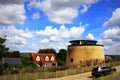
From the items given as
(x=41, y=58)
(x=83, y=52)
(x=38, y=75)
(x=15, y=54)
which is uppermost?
(x=15, y=54)

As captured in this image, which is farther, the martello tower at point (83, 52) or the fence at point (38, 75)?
the martello tower at point (83, 52)

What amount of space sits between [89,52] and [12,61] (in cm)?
2382

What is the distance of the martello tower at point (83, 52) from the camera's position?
192ft

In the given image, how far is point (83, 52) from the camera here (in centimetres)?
5869

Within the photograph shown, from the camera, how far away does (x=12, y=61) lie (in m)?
70.7

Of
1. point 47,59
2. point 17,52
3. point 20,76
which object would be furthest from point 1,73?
point 17,52

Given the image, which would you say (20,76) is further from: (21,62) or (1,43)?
(21,62)

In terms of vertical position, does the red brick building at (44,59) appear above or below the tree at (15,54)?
below

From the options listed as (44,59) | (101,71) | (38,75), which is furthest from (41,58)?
(101,71)

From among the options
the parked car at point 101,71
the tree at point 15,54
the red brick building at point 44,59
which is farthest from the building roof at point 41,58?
the parked car at point 101,71

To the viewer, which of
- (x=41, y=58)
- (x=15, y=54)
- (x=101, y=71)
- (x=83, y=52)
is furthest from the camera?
(x=15, y=54)

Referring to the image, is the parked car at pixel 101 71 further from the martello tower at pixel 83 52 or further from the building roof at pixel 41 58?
the building roof at pixel 41 58

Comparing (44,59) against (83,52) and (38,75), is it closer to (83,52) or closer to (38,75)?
(83,52)

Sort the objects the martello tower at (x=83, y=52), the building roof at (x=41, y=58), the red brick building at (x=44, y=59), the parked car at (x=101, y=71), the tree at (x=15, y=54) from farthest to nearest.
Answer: the tree at (x=15, y=54), the red brick building at (x=44, y=59), the building roof at (x=41, y=58), the martello tower at (x=83, y=52), the parked car at (x=101, y=71)
